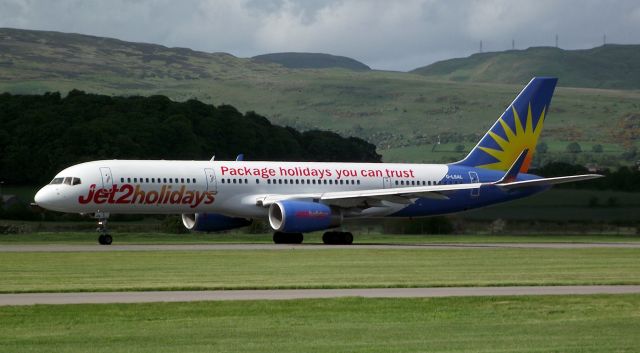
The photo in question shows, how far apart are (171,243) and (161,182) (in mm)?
2739

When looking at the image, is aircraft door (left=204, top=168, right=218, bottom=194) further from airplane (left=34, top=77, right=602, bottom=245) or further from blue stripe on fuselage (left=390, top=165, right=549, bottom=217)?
blue stripe on fuselage (left=390, top=165, right=549, bottom=217)

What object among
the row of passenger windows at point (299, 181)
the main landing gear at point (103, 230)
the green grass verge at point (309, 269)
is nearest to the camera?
the green grass verge at point (309, 269)

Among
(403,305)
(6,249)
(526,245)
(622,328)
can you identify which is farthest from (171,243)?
(622,328)

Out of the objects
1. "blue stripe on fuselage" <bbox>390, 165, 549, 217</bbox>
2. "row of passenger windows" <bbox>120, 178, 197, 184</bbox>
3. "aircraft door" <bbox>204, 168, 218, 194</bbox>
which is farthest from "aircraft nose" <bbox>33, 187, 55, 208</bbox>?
"blue stripe on fuselage" <bbox>390, 165, 549, 217</bbox>

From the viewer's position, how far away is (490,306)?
27.9 m

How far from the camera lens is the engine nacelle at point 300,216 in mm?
58188

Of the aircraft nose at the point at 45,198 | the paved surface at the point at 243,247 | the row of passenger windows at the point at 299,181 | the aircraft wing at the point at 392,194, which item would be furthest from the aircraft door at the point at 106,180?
the aircraft wing at the point at 392,194

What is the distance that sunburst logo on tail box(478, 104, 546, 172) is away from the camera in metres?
68.8

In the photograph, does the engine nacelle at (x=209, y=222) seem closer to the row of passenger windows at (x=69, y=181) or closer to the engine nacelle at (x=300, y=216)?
the engine nacelle at (x=300, y=216)

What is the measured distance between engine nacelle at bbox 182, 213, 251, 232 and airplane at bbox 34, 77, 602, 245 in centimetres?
5

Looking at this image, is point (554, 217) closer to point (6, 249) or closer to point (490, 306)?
point (6, 249)

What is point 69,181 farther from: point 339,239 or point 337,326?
point 337,326

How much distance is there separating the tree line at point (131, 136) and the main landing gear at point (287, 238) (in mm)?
38415

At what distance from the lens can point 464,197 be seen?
65875mm
